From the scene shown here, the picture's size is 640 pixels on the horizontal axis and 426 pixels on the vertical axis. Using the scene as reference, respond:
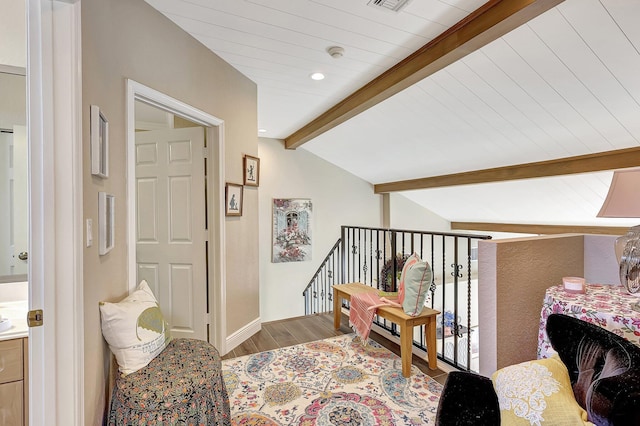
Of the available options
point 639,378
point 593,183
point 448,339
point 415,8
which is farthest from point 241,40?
point 448,339

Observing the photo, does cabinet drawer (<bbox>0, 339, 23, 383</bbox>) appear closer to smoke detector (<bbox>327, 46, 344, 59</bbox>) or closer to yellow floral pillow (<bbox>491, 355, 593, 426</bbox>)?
yellow floral pillow (<bbox>491, 355, 593, 426</bbox>)

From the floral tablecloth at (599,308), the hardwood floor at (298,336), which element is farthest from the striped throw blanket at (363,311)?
the floral tablecloth at (599,308)

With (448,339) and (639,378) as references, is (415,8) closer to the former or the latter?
(639,378)

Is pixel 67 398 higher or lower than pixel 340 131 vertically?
lower

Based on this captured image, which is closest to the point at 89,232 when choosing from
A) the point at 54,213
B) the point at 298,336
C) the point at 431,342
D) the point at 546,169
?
the point at 54,213

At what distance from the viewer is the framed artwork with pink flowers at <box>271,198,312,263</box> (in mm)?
5844

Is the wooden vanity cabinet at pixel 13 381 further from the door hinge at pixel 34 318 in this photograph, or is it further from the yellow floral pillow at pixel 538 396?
the yellow floral pillow at pixel 538 396

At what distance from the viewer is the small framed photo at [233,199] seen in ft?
9.61

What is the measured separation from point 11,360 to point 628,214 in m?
3.30

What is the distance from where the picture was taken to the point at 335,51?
8.77 ft

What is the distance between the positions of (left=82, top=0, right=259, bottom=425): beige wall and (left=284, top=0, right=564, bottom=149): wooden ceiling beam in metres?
1.22

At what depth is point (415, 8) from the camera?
2092mm

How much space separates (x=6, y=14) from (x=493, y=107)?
3.67 metres

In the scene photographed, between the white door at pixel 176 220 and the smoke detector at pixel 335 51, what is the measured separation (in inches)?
51.1
